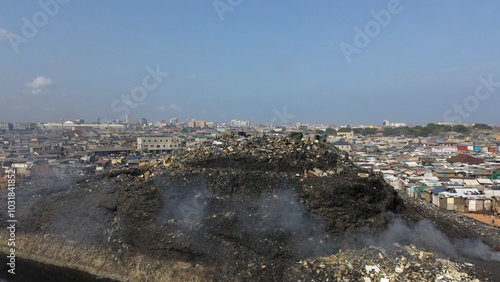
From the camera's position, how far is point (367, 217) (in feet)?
32.2

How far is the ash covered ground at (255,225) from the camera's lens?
853 centimetres

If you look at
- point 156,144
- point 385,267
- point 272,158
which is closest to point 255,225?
point 272,158

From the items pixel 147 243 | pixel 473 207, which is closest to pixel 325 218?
pixel 147 243

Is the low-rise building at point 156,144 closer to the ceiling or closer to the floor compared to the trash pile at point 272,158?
closer to the floor

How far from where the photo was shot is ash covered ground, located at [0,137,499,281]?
853cm

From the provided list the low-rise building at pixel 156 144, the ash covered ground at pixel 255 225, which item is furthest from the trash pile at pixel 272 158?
the low-rise building at pixel 156 144

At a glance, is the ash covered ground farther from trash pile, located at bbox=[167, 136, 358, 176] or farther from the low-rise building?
the low-rise building

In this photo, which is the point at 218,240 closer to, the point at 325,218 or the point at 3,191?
the point at 325,218

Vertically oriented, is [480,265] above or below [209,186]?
below

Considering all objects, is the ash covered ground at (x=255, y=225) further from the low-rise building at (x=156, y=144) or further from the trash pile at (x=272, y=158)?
the low-rise building at (x=156, y=144)

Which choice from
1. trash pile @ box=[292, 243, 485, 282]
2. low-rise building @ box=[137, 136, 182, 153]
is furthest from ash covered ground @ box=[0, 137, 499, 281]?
low-rise building @ box=[137, 136, 182, 153]

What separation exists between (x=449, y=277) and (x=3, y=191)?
566 inches

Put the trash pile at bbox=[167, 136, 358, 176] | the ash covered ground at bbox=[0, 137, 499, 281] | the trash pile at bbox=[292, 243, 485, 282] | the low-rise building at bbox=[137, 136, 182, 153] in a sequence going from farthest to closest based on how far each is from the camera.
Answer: the low-rise building at bbox=[137, 136, 182, 153] < the trash pile at bbox=[167, 136, 358, 176] < the ash covered ground at bbox=[0, 137, 499, 281] < the trash pile at bbox=[292, 243, 485, 282]

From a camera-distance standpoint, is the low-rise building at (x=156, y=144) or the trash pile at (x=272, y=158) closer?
the trash pile at (x=272, y=158)
